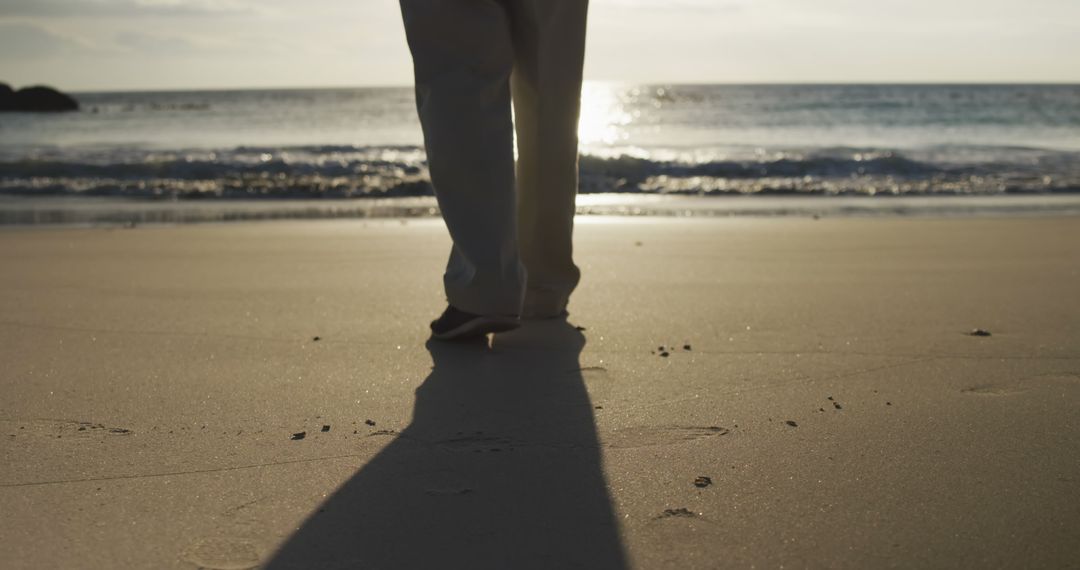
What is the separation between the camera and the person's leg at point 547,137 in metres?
2.10

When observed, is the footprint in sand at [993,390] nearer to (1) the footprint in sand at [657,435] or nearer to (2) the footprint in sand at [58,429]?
(1) the footprint in sand at [657,435]

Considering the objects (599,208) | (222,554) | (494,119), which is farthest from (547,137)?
(599,208)

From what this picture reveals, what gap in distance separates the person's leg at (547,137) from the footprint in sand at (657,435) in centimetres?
88

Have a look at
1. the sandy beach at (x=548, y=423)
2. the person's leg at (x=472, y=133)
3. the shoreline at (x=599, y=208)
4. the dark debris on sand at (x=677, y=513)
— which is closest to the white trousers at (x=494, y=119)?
the person's leg at (x=472, y=133)

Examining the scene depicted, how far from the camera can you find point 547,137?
89.1 inches

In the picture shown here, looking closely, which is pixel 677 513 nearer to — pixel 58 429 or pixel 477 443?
pixel 477 443

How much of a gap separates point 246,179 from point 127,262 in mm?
4992

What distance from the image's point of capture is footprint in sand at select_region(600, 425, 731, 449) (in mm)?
1510

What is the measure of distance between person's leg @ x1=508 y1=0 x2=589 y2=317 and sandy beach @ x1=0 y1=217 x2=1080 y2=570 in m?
0.13

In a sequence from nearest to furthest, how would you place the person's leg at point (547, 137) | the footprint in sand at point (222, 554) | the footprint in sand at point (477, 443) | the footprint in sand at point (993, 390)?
the footprint in sand at point (222, 554), the footprint in sand at point (477, 443), the footprint in sand at point (993, 390), the person's leg at point (547, 137)

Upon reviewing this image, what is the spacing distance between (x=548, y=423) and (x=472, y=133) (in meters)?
0.62

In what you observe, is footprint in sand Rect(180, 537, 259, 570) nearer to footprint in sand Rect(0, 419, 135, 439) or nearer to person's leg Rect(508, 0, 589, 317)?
footprint in sand Rect(0, 419, 135, 439)

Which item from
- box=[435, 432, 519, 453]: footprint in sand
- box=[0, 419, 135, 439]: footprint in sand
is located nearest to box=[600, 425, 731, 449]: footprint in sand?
box=[435, 432, 519, 453]: footprint in sand

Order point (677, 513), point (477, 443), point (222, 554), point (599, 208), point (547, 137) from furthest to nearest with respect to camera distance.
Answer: point (599, 208), point (547, 137), point (477, 443), point (677, 513), point (222, 554)
